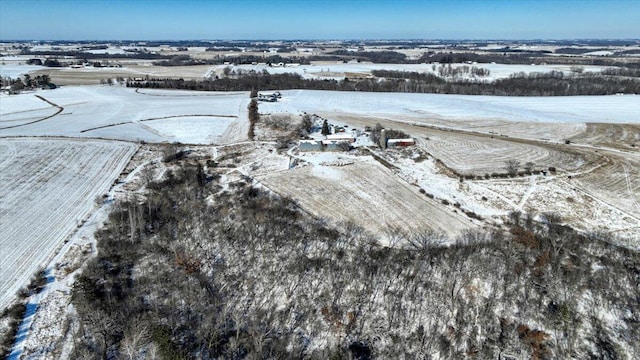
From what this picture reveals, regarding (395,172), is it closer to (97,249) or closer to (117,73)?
(97,249)

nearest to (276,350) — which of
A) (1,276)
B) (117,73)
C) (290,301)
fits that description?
(290,301)

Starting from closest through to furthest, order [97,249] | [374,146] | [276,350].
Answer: [276,350]
[97,249]
[374,146]

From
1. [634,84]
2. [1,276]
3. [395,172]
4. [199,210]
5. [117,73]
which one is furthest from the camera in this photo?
[117,73]

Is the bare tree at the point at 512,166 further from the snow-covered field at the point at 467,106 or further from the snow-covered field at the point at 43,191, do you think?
the snow-covered field at the point at 43,191

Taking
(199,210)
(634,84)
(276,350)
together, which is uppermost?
(634,84)

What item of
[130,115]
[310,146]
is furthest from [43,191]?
[130,115]

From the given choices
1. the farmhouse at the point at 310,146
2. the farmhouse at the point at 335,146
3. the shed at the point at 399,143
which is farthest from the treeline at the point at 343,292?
the shed at the point at 399,143

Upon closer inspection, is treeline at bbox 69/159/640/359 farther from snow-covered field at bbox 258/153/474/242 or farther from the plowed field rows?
the plowed field rows
